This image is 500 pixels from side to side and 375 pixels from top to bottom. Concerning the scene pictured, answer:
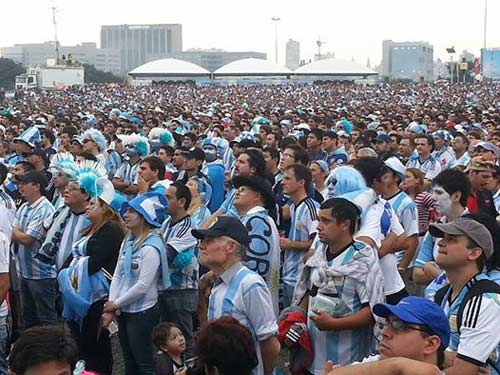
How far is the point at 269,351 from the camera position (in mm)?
4078

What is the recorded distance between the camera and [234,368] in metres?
3.01

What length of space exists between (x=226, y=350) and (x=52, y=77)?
64.2 metres

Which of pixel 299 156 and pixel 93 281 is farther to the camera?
pixel 299 156

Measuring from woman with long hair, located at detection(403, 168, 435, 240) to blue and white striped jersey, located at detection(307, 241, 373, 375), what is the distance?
128 inches

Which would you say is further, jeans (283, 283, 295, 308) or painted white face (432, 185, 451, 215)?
jeans (283, 283, 295, 308)

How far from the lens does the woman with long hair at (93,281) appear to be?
5.21m

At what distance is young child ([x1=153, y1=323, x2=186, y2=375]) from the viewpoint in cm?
Answer: 488

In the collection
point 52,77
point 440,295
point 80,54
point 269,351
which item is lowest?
point 269,351

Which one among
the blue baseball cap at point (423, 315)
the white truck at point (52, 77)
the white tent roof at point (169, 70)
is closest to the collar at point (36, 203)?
the blue baseball cap at point (423, 315)

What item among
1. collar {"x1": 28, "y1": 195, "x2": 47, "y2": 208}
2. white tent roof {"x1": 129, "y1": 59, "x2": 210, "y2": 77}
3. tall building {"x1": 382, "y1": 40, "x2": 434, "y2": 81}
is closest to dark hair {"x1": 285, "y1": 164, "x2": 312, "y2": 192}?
collar {"x1": 28, "y1": 195, "x2": 47, "y2": 208}

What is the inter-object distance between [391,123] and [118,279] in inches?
Answer: 534

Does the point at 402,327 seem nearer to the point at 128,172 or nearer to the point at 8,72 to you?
the point at 128,172

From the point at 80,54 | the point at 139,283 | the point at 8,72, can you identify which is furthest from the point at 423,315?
the point at 80,54

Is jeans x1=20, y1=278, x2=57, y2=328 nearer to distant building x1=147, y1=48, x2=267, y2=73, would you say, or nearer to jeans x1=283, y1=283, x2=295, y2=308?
jeans x1=283, y1=283, x2=295, y2=308
